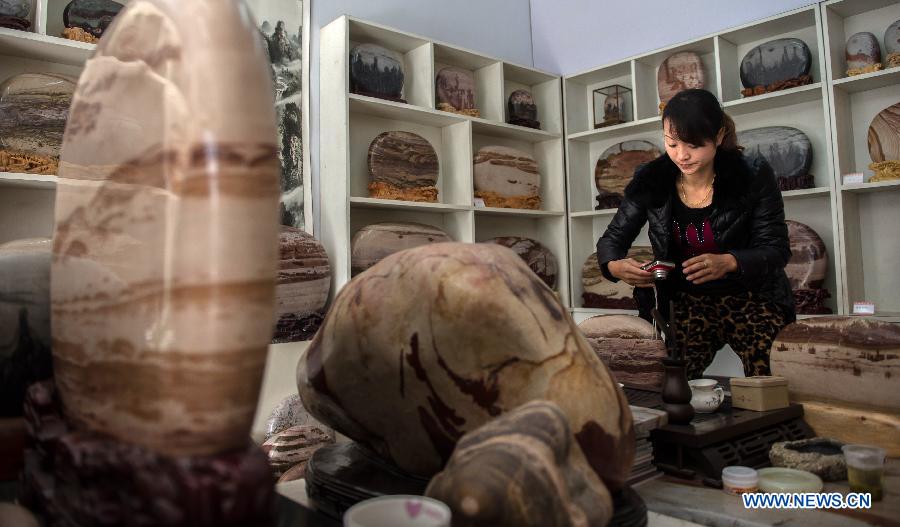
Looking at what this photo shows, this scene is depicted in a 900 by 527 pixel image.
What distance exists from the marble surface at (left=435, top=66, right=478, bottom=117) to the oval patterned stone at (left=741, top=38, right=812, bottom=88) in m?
1.55

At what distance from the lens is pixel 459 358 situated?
73 cm

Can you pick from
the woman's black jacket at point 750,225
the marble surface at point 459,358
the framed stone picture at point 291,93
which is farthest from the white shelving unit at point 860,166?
the marble surface at point 459,358

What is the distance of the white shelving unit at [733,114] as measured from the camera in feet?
9.94

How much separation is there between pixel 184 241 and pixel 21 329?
388 millimetres

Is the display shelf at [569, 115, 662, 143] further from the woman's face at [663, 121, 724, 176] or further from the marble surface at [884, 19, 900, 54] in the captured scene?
the woman's face at [663, 121, 724, 176]

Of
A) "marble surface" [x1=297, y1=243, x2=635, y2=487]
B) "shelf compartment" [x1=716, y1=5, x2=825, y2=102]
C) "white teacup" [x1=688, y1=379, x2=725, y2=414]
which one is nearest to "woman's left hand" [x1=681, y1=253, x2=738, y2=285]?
"white teacup" [x1=688, y1=379, x2=725, y2=414]

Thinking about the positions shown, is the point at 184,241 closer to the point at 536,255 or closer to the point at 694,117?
the point at 694,117

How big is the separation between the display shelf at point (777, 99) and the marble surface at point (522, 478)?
10.4 feet

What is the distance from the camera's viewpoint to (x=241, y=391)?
438 mm

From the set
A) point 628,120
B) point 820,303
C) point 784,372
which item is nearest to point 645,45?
point 628,120

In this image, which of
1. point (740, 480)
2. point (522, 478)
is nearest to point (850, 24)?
point (740, 480)

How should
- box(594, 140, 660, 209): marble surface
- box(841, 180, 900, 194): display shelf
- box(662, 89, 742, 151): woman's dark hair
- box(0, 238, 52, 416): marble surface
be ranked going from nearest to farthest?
1. box(0, 238, 52, 416): marble surface
2. box(662, 89, 742, 151): woman's dark hair
3. box(841, 180, 900, 194): display shelf
4. box(594, 140, 660, 209): marble surface

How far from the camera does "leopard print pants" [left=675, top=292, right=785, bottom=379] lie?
76.2 inches

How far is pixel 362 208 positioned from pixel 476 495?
2.82 metres
